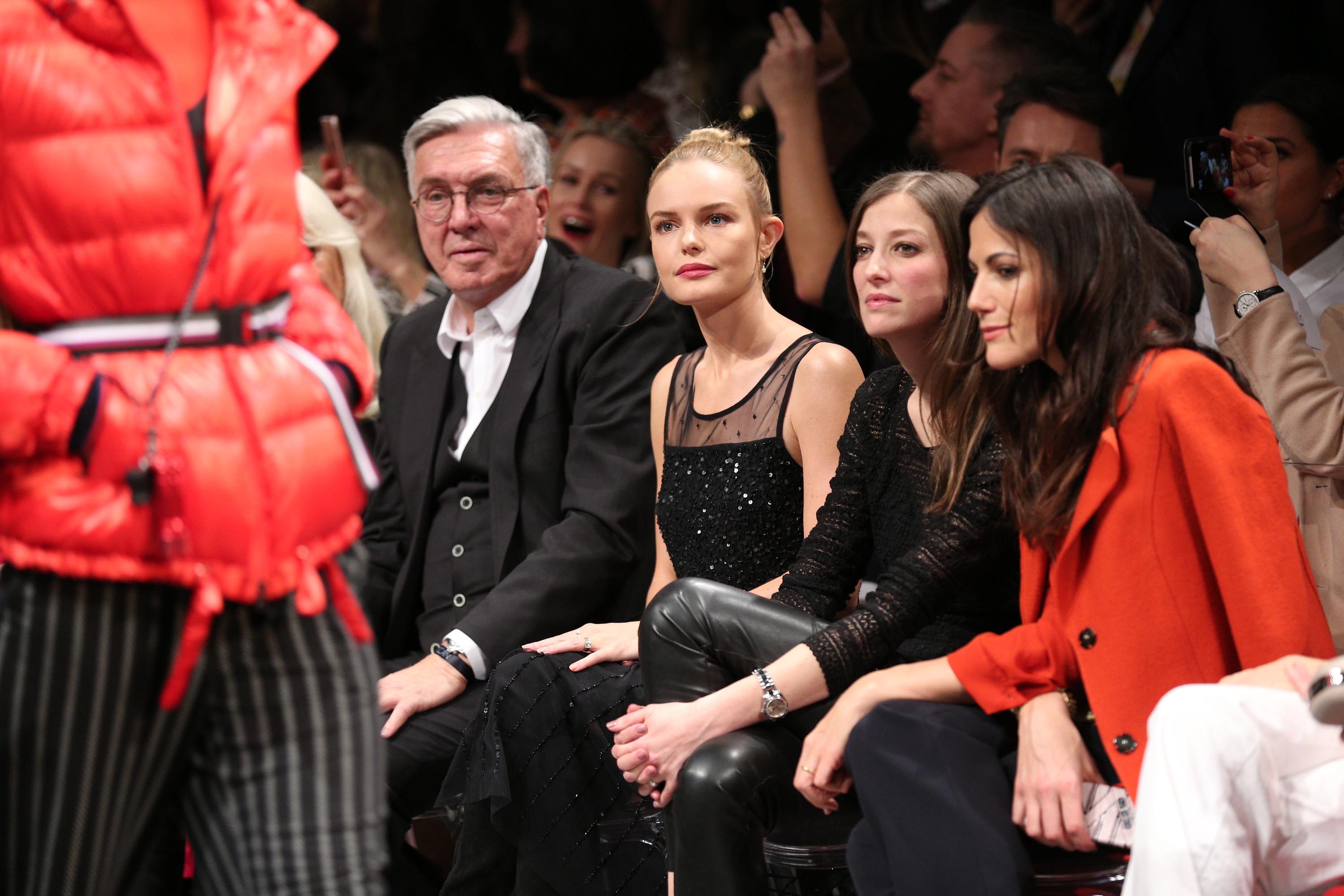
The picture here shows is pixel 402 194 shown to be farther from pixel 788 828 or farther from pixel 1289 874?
pixel 1289 874

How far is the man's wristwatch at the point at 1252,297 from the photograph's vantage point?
2.41 m

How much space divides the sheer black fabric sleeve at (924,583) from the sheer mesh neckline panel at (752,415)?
0.51 m

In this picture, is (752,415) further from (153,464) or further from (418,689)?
(153,464)

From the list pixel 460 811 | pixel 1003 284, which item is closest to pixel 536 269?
pixel 460 811

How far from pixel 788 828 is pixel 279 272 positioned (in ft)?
3.76

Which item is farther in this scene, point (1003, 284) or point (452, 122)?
point (452, 122)

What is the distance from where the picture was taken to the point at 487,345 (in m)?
2.97

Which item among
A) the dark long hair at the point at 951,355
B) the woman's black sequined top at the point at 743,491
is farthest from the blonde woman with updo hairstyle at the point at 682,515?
the dark long hair at the point at 951,355

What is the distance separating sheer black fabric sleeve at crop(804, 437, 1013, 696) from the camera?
2105 millimetres

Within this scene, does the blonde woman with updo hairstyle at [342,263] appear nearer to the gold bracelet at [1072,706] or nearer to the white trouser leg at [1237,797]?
the gold bracelet at [1072,706]

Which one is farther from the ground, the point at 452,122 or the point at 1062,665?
the point at 452,122

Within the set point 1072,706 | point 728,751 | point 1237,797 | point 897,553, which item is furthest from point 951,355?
point 1237,797

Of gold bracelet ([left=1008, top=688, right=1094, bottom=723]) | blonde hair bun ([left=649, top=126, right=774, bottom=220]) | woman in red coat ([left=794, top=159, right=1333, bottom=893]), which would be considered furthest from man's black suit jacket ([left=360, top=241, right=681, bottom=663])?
gold bracelet ([left=1008, top=688, right=1094, bottom=723])

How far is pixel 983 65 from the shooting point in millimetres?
3402
